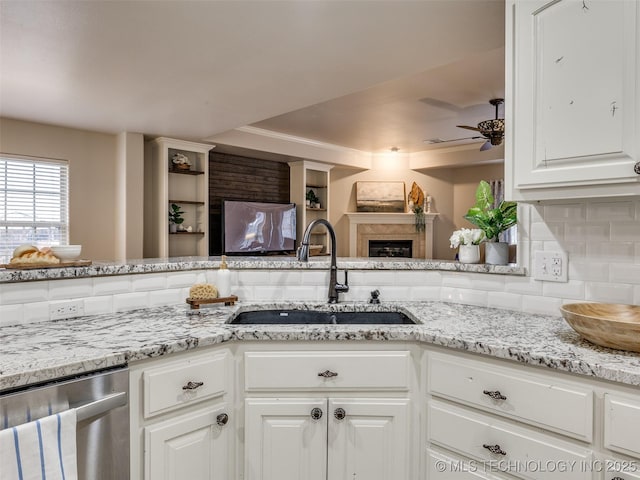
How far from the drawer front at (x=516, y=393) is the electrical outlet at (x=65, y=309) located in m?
1.33

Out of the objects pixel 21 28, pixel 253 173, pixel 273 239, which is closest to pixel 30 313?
pixel 21 28

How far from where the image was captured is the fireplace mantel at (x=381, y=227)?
741cm

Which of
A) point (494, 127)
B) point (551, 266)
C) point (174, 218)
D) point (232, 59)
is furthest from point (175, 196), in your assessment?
point (551, 266)

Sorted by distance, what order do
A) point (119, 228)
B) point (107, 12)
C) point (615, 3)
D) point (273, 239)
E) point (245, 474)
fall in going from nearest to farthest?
point (615, 3), point (245, 474), point (107, 12), point (119, 228), point (273, 239)

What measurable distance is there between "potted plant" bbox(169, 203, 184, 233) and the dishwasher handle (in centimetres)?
428

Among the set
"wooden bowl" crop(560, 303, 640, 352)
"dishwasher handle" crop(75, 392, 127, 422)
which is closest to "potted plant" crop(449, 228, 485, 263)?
"wooden bowl" crop(560, 303, 640, 352)

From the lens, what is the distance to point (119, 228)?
502cm

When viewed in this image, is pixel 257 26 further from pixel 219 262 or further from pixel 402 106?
pixel 402 106

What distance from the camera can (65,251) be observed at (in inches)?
66.5

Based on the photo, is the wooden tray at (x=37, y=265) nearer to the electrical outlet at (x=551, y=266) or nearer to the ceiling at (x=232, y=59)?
the ceiling at (x=232, y=59)

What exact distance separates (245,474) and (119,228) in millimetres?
4237

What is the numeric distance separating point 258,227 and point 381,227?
251 centimetres

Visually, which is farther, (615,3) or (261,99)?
(261,99)

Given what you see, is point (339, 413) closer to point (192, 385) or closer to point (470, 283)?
point (192, 385)
